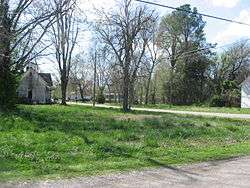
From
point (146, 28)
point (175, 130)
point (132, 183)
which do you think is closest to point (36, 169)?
point (132, 183)

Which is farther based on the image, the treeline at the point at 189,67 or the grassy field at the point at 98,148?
the treeline at the point at 189,67

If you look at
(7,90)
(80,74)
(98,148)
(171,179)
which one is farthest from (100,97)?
(171,179)

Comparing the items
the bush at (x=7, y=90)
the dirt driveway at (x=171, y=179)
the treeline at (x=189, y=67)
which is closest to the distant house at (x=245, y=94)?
the treeline at (x=189, y=67)

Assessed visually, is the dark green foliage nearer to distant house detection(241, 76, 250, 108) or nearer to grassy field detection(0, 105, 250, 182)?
distant house detection(241, 76, 250, 108)

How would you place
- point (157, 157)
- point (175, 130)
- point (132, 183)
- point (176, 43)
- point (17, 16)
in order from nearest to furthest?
point (132, 183) < point (157, 157) < point (175, 130) < point (17, 16) < point (176, 43)

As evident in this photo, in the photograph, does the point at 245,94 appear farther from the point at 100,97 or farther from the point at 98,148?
the point at 98,148

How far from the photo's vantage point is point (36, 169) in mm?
11578

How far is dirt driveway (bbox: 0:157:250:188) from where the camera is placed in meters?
10.2

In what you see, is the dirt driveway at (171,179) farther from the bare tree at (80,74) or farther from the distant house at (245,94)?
the bare tree at (80,74)

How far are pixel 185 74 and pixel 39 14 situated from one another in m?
66.2

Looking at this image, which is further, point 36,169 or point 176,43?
point 176,43

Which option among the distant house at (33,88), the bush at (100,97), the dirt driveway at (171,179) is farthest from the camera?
the bush at (100,97)

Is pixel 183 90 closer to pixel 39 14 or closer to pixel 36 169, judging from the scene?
pixel 39 14

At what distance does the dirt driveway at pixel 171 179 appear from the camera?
10250 millimetres
